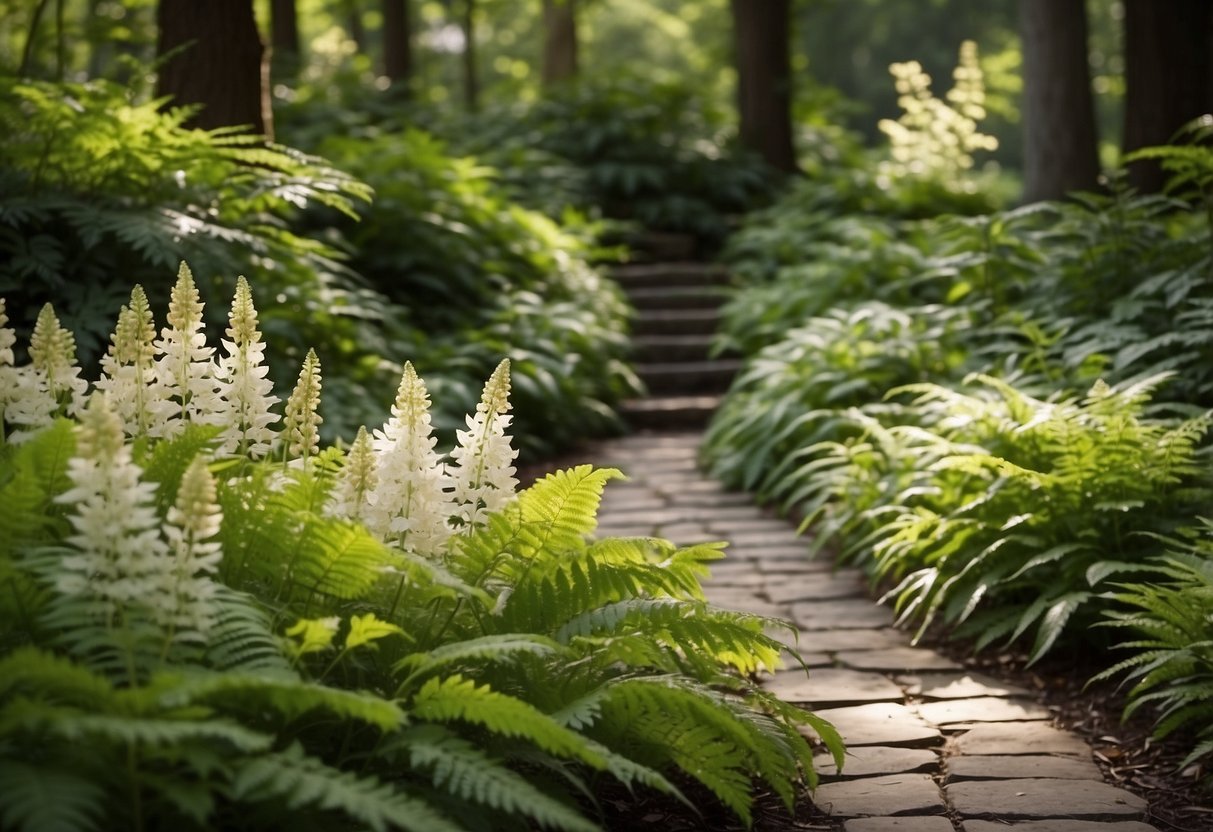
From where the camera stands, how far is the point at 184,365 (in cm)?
315

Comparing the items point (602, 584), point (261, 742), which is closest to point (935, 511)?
point (602, 584)

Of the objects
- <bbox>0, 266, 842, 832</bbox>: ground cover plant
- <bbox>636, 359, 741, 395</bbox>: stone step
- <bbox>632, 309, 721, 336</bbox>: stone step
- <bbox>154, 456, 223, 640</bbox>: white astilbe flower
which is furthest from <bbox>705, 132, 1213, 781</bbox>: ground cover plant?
<bbox>154, 456, 223, 640</bbox>: white astilbe flower

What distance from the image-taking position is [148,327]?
123 inches

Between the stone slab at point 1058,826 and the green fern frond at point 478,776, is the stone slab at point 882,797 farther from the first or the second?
the green fern frond at point 478,776

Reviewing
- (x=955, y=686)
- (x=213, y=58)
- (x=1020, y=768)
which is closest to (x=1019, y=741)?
(x=1020, y=768)

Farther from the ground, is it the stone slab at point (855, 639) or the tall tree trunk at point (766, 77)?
the tall tree trunk at point (766, 77)

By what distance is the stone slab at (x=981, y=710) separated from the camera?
4.10 meters

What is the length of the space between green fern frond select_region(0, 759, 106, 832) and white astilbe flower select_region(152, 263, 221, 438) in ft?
3.90

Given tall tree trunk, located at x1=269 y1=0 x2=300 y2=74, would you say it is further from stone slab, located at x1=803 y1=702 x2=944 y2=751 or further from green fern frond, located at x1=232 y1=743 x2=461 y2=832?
green fern frond, located at x1=232 y1=743 x2=461 y2=832

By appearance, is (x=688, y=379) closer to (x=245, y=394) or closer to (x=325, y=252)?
Answer: (x=325, y=252)

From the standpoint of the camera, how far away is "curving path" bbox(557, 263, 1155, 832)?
11.0 feet

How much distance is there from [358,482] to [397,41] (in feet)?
51.3

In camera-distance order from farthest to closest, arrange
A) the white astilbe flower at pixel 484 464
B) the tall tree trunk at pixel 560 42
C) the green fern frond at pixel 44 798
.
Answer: the tall tree trunk at pixel 560 42, the white astilbe flower at pixel 484 464, the green fern frond at pixel 44 798

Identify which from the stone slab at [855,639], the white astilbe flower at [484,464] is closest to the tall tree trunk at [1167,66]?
the stone slab at [855,639]
